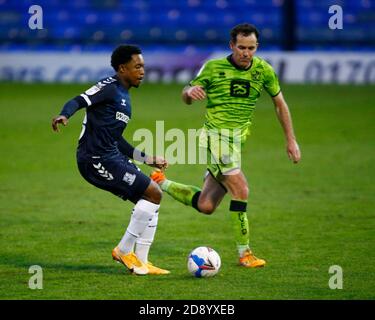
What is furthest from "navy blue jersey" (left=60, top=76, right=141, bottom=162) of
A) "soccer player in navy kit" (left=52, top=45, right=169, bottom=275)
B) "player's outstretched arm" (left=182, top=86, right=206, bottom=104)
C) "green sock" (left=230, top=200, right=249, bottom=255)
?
"green sock" (left=230, top=200, right=249, bottom=255)

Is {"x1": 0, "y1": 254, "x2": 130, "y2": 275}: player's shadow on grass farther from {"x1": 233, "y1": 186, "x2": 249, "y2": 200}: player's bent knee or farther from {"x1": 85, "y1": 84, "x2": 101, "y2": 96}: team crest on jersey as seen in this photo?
{"x1": 85, "y1": 84, "x2": 101, "y2": 96}: team crest on jersey

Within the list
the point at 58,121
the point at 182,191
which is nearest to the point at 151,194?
the point at 182,191

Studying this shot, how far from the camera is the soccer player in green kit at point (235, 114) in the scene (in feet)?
30.4

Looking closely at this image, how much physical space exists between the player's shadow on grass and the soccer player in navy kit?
0.80 feet

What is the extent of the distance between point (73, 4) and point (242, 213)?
2624 centimetres

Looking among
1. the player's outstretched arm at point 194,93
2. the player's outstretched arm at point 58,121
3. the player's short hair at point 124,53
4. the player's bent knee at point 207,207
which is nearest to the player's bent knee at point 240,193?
the player's bent knee at point 207,207

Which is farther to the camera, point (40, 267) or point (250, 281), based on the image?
point (40, 267)

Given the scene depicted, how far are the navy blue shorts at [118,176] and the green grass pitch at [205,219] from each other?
2.69 ft

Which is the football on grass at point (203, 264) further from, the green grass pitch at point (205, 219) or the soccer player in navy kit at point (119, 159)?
the soccer player in navy kit at point (119, 159)

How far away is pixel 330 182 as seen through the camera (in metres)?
14.8

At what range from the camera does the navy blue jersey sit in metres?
8.80
